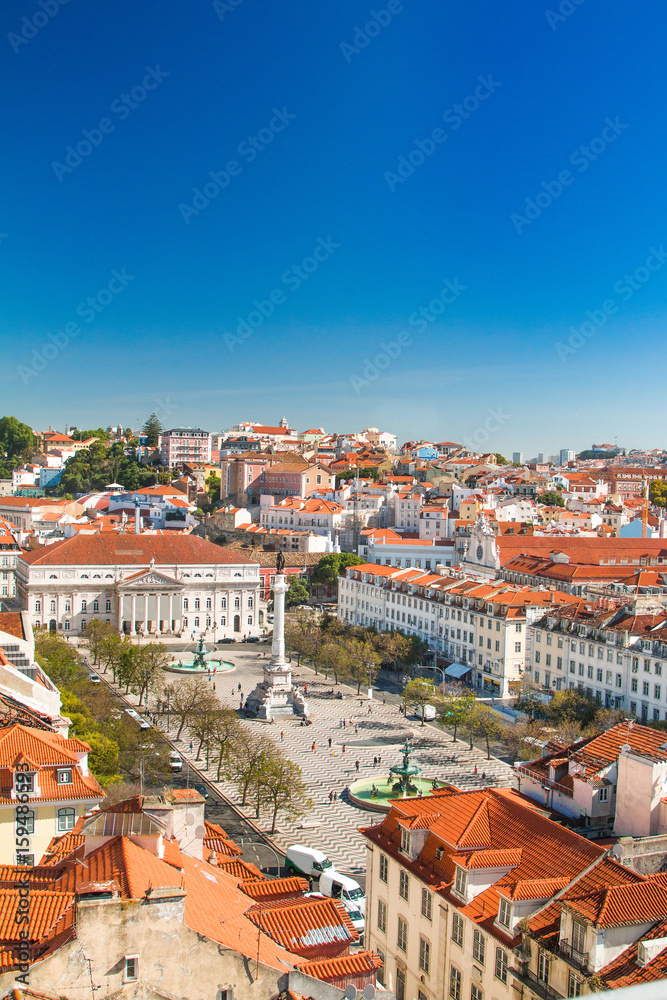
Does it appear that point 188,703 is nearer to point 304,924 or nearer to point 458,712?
point 458,712

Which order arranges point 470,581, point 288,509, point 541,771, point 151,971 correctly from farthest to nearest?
point 288,509 < point 470,581 < point 541,771 < point 151,971

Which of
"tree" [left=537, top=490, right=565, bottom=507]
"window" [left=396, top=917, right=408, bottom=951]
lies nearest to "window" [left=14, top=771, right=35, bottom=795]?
"window" [left=396, top=917, right=408, bottom=951]

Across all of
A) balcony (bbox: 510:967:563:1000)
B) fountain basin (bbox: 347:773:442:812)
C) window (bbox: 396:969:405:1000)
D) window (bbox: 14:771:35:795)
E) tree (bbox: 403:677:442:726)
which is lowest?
fountain basin (bbox: 347:773:442:812)

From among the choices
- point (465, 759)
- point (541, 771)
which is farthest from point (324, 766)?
point (541, 771)

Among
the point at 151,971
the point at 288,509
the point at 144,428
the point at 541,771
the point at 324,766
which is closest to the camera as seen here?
the point at 151,971

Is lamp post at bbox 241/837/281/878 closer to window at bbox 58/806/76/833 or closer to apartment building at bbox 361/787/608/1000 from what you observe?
apartment building at bbox 361/787/608/1000

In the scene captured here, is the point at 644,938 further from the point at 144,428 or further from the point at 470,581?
the point at 144,428

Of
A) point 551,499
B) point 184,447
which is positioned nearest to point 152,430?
point 184,447
